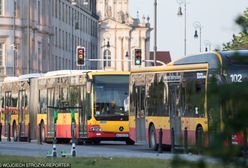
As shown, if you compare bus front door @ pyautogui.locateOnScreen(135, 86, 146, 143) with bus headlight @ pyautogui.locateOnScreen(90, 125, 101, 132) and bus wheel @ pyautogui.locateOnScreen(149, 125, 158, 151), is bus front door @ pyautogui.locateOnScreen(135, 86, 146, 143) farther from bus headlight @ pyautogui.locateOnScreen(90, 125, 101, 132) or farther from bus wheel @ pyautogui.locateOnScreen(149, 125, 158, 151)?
bus headlight @ pyautogui.locateOnScreen(90, 125, 101, 132)

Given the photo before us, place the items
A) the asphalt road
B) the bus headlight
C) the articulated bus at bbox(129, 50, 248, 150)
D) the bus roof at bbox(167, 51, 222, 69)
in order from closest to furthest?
the bus roof at bbox(167, 51, 222, 69) < the asphalt road < the articulated bus at bbox(129, 50, 248, 150) < the bus headlight

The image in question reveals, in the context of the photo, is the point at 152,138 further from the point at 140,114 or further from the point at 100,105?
the point at 100,105

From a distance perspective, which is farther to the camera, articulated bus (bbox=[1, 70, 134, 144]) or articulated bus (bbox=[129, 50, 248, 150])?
articulated bus (bbox=[1, 70, 134, 144])

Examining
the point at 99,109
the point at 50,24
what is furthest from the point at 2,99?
the point at 50,24

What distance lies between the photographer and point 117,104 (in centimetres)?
4019

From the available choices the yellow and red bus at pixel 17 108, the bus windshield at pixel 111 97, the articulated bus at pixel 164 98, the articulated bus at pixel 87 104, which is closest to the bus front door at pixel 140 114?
the articulated bus at pixel 164 98

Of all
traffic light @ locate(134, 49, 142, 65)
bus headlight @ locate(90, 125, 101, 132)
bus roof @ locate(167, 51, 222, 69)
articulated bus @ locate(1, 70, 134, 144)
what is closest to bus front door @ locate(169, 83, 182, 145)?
bus roof @ locate(167, 51, 222, 69)

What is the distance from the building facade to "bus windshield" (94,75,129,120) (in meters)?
53.9

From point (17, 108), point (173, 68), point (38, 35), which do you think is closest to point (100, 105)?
point (173, 68)

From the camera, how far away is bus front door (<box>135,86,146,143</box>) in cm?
3506

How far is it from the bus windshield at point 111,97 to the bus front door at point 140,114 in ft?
13.6

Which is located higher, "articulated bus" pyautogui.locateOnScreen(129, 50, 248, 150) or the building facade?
the building facade

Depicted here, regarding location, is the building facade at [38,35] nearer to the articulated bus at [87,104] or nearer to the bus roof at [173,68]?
the articulated bus at [87,104]

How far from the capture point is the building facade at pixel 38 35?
114000 mm
